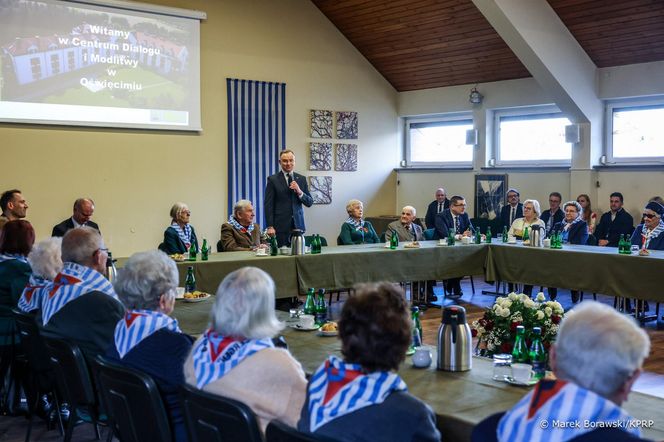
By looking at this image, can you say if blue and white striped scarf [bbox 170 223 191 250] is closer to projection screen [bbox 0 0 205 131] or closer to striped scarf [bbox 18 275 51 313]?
projection screen [bbox 0 0 205 131]

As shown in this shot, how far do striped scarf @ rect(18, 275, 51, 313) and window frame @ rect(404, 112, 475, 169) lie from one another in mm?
7805

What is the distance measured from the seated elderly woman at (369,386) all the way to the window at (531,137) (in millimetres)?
8251

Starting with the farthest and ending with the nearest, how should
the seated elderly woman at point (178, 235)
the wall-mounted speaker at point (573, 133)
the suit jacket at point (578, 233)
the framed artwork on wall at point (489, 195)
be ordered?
the framed artwork on wall at point (489, 195) → the wall-mounted speaker at point (573, 133) → the suit jacket at point (578, 233) → the seated elderly woman at point (178, 235)

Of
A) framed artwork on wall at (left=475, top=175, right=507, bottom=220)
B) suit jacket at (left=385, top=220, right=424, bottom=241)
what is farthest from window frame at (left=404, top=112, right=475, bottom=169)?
suit jacket at (left=385, top=220, right=424, bottom=241)

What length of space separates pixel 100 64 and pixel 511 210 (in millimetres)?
5173

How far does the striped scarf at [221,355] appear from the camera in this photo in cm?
216

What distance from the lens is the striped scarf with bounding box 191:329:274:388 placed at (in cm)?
216

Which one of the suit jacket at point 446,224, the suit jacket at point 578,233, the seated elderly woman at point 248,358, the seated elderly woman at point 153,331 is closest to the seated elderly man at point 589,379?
the seated elderly woman at point 248,358

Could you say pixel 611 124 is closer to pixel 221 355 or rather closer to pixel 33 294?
pixel 33 294

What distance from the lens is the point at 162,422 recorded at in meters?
2.32

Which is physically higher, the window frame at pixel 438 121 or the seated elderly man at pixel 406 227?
the window frame at pixel 438 121

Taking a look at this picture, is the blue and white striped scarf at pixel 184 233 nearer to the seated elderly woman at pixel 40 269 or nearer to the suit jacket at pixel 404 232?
the suit jacket at pixel 404 232

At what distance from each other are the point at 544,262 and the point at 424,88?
200 inches

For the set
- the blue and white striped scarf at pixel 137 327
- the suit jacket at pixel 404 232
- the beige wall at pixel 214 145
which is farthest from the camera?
the beige wall at pixel 214 145
